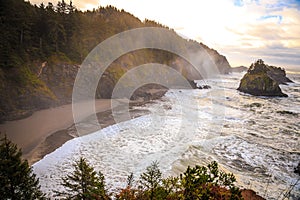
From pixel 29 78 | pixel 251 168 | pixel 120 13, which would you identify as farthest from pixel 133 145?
pixel 120 13

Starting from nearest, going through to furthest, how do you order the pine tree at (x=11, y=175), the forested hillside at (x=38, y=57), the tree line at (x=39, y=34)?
the pine tree at (x=11, y=175)
the forested hillside at (x=38, y=57)
the tree line at (x=39, y=34)

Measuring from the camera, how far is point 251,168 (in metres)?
14.1

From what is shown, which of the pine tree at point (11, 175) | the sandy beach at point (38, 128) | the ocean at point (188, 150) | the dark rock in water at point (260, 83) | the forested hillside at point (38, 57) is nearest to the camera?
the pine tree at point (11, 175)

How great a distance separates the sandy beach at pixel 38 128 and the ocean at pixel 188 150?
6.92 ft

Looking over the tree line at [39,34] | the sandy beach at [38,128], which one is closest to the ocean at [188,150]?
the sandy beach at [38,128]

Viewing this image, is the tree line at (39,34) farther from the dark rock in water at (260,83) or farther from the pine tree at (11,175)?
the dark rock in water at (260,83)

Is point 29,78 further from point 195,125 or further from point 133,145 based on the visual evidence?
point 195,125

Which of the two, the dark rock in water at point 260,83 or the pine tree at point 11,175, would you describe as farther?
the dark rock in water at point 260,83

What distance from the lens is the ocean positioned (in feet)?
40.9

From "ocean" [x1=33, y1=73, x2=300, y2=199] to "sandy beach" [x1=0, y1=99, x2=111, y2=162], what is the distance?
2110mm

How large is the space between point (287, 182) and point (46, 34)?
38.2m

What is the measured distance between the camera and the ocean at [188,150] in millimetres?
12453

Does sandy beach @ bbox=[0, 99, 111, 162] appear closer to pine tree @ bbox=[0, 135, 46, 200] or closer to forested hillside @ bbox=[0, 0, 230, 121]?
forested hillside @ bbox=[0, 0, 230, 121]

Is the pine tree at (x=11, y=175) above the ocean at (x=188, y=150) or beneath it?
above
